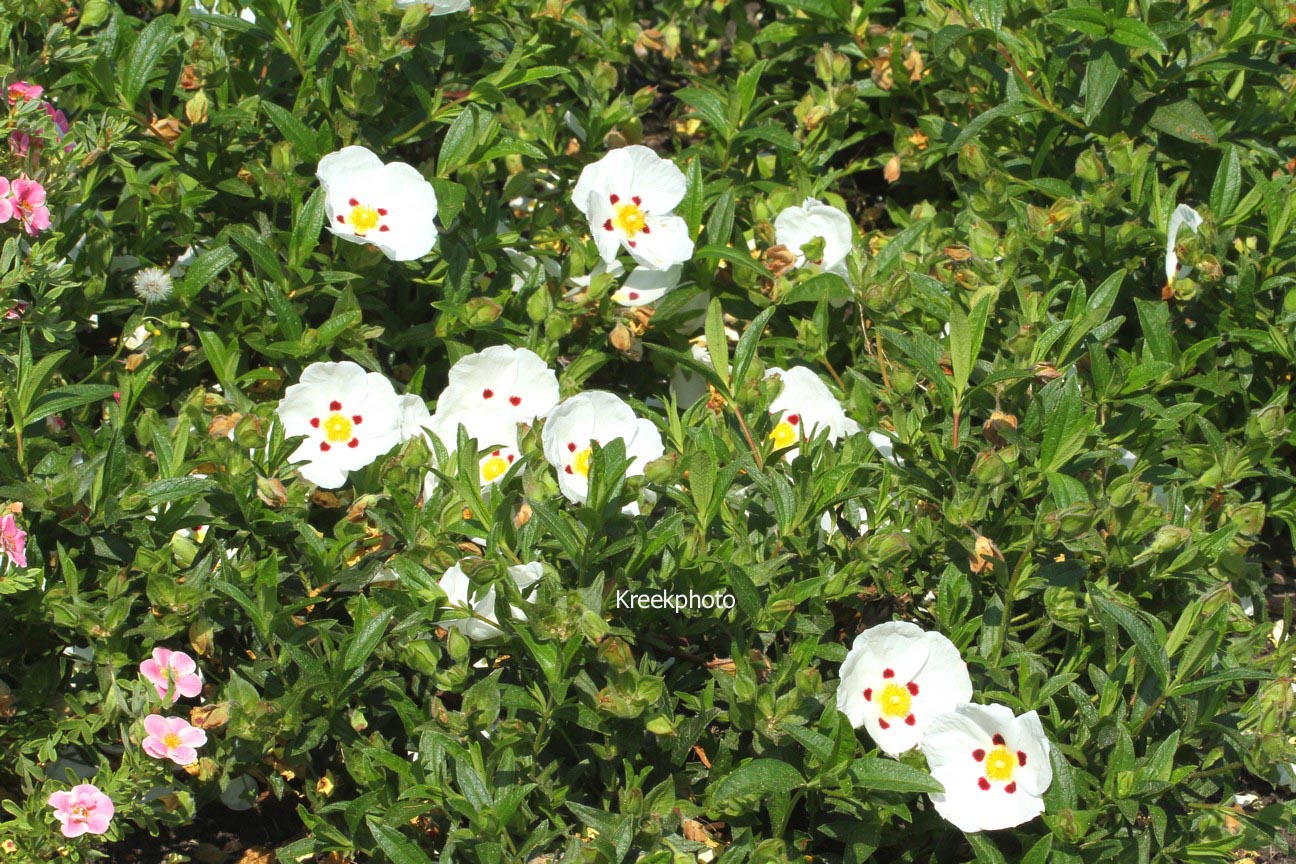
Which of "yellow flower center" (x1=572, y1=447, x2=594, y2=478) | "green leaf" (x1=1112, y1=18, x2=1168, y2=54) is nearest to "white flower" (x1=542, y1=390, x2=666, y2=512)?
"yellow flower center" (x1=572, y1=447, x2=594, y2=478)

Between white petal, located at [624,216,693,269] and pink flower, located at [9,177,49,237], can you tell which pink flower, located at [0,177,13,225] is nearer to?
pink flower, located at [9,177,49,237]

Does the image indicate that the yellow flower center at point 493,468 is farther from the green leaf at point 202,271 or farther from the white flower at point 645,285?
the green leaf at point 202,271

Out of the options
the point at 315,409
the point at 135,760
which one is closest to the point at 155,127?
the point at 315,409

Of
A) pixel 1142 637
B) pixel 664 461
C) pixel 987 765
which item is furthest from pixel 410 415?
pixel 1142 637

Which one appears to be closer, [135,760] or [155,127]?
[135,760]

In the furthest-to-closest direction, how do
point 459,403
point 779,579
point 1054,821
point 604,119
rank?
point 604,119
point 459,403
point 779,579
point 1054,821

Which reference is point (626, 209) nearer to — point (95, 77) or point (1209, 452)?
point (95, 77)
